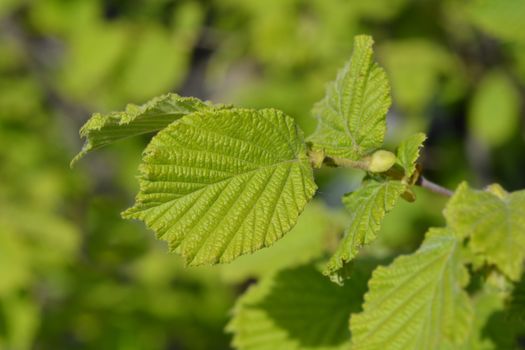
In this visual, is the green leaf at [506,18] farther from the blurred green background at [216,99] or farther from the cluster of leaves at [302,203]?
the cluster of leaves at [302,203]

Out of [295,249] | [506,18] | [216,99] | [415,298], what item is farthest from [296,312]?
[216,99]

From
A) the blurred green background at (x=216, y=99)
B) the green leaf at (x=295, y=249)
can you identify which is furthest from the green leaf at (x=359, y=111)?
the blurred green background at (x=216, y=99)

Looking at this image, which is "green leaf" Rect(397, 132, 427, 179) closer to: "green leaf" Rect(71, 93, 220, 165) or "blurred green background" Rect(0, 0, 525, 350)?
"green leaf" Rect(71, 93, 220, 165)

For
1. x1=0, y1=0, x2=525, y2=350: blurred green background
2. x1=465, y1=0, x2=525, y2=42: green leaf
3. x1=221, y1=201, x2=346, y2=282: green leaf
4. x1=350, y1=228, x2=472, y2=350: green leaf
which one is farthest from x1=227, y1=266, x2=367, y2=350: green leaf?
x1=0, y1=0, x2=525, y2=350: blurred green background

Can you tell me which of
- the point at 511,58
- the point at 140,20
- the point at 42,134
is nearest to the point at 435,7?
the point at 511,58

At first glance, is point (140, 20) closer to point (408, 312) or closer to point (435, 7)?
point (435, 7)
